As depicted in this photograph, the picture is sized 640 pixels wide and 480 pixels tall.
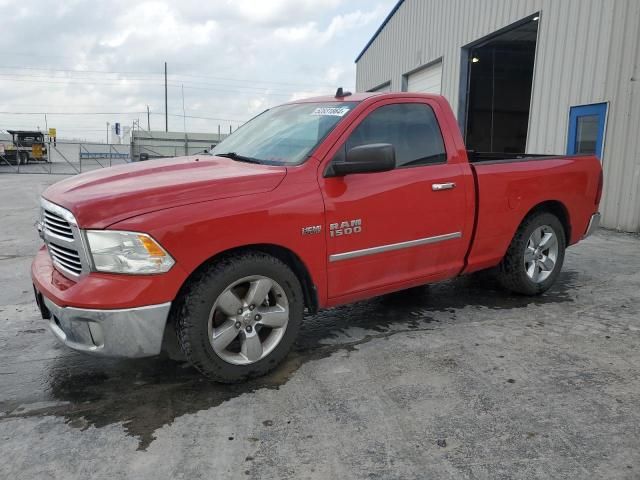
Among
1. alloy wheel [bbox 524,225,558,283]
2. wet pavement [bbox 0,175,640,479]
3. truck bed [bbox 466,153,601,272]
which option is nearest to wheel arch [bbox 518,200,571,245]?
truck bed [bbox 466,153,601,272]

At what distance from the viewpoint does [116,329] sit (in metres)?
2.69

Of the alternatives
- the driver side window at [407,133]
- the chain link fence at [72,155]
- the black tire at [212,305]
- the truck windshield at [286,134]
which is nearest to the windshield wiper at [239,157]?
the truck windshield at [286,134]

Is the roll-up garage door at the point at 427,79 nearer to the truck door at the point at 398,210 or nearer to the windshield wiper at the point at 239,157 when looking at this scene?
the truck door at the point at 398,210

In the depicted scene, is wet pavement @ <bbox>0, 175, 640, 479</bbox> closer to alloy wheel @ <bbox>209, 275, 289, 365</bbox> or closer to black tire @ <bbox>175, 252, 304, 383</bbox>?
black tire @ <bbox>175, 252, 304, 383</bbox>

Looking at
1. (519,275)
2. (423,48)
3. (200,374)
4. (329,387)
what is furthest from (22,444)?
(423,48)

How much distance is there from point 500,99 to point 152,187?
23.5 m

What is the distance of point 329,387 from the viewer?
3.11m

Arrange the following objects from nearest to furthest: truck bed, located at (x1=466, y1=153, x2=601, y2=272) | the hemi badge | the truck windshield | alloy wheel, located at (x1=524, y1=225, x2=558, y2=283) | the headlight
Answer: the headlight → the hemi badge → the truck windshield → truck bed, located at (x1=466, y1=153, x2=601, y2=272) → alloy wheel, located at (x1=524, y1=225, x2=558, y2=283)

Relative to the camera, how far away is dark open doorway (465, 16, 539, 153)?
61.8 feet

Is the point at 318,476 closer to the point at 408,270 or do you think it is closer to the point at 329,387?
the point at 329,387

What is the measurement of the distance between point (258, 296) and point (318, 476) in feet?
3.71

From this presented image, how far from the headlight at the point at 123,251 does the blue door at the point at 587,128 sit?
27.0 feet

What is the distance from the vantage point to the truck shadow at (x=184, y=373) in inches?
112

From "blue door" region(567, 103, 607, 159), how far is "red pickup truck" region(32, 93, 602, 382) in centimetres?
538
